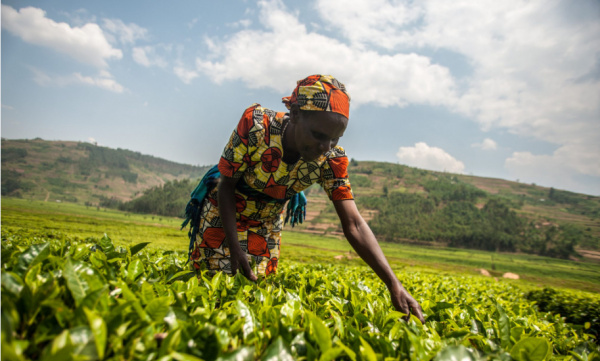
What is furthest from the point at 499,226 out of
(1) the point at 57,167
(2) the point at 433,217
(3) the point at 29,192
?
(1) the point at 57,167

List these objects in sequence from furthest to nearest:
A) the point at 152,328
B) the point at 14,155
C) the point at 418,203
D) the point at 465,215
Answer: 1. the point at 14,155
2. the point at 418,203
3. the point at 465,215
4. the point at 152,328

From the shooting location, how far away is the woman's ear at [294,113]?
1.99 metres

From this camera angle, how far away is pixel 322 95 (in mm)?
1876

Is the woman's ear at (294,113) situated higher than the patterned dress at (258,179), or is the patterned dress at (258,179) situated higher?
the woman's ear at (294,113)

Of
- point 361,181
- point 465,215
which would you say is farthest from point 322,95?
point 361,181

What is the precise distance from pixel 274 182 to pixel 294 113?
0.59 metres

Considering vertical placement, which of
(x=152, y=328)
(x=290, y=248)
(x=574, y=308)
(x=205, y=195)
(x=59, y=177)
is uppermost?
(x=205, y=195)

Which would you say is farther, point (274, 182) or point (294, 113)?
point (274, 182)

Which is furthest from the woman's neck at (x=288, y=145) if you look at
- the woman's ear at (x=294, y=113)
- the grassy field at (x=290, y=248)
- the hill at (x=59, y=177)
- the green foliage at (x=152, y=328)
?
the hill at (x=59, y=177)

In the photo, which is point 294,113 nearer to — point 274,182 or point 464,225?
point 274,182

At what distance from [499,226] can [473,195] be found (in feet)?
95.2

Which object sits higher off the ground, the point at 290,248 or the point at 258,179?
the point at 258,179

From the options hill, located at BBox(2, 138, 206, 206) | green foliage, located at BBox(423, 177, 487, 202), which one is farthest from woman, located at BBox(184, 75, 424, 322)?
hill, located at BBox(2, 138, 206, 206)

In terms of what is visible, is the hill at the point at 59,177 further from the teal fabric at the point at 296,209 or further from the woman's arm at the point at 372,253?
the woman's arm at the point at 372,253
